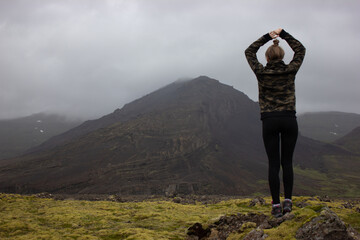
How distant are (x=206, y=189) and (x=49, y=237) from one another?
7248 centimetres

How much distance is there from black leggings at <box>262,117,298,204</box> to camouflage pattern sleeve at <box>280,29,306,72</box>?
3.39ft

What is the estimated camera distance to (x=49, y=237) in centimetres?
748

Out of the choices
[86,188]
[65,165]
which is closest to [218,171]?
[86,188]

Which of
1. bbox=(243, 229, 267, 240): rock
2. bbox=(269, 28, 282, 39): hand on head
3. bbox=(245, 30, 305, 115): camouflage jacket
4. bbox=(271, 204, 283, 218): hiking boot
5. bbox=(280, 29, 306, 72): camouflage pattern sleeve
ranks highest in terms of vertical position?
bbox=(269, 28, 282, 39): hand on head

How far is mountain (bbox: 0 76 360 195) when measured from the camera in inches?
3132

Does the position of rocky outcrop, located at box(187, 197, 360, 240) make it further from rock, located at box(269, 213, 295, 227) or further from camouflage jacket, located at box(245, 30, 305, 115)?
camouflage jacket, located at box(245, 30, 305, 115)

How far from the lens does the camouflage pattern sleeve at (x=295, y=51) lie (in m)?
5.33

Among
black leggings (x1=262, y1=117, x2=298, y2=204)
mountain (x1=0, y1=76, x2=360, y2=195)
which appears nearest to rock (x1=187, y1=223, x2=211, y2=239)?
black leggings (x1=262, y1=117, x2=298, y2=204)

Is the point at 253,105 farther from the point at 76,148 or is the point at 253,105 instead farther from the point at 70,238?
the point at 70,238

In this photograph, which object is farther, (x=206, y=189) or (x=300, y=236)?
(x=206, y=189)

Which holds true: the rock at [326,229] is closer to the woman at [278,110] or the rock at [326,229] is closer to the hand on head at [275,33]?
the woman at [278,110]

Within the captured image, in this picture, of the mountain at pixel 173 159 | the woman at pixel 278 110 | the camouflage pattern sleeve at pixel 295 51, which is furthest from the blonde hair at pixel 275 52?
the mountain at pixel 173 159

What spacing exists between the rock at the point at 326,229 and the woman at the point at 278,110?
0.94 m

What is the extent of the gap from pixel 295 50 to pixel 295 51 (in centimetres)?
2
